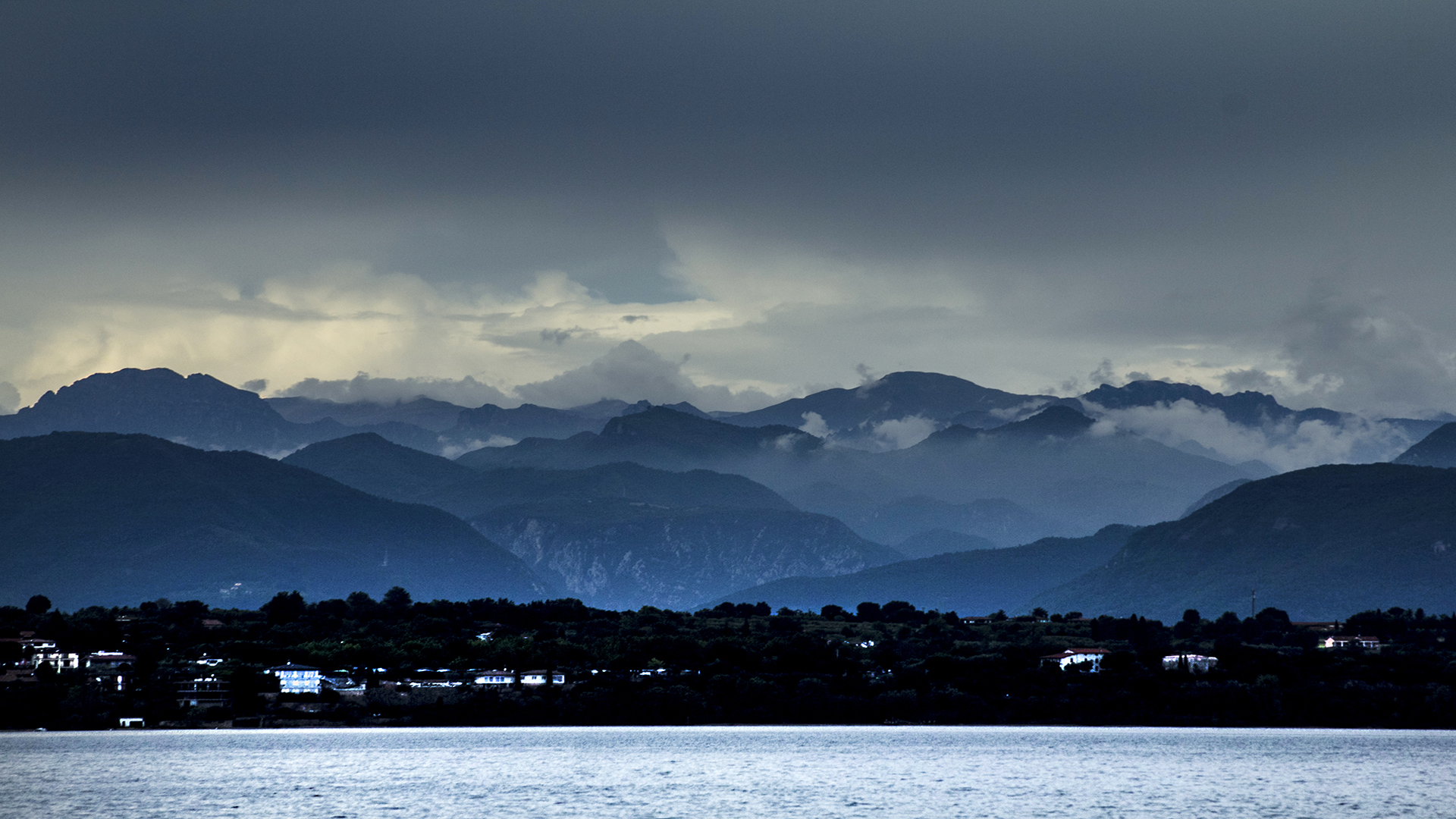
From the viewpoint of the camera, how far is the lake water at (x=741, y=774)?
109 metres

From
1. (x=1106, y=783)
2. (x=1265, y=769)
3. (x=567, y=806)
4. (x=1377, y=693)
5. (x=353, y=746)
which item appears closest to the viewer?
(x=567, y=806)

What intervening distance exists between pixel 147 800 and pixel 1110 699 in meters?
119

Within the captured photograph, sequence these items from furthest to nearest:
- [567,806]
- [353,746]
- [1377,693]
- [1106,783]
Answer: [1377,693]
[353,746]
[1106,783]
[567,806]

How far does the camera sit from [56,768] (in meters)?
138

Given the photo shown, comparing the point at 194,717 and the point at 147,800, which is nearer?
the point at 147,800

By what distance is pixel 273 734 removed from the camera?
19838cm

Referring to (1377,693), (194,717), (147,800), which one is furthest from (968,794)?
(194,717)

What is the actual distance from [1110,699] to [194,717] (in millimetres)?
105264

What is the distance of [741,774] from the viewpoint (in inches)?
5305

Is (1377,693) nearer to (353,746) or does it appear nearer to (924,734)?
(924,734)

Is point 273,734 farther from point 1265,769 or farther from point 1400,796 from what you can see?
point 1400,796

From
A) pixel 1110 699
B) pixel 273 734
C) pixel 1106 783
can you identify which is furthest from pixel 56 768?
pixel 1110 699

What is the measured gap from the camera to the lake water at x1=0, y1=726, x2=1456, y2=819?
109 metres

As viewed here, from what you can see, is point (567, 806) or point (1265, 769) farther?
point (1265, 769)
